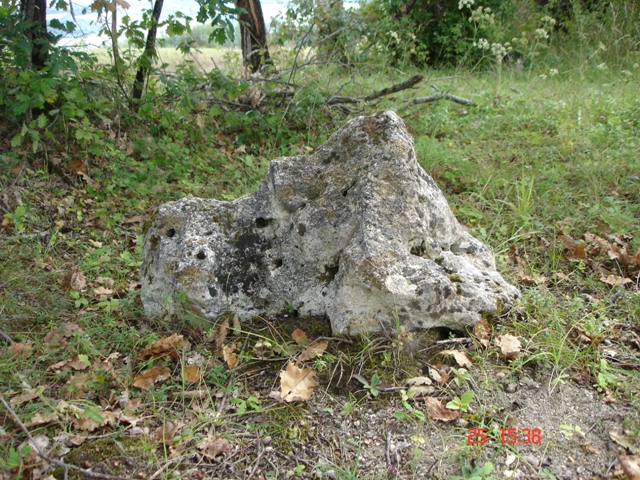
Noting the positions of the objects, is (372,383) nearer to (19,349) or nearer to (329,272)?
(329,272)

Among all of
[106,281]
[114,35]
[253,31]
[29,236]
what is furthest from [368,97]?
[29,236]

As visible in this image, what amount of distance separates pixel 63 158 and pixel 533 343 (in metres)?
4.14

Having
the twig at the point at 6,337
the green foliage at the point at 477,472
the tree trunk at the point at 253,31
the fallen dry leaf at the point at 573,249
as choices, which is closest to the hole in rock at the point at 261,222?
the twig at the point at 6,337

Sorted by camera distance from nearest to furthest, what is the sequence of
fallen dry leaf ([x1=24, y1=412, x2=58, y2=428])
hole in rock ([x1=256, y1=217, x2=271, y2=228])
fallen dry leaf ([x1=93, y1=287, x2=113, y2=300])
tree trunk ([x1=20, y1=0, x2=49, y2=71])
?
fallen dry leaf ([x1=24, y1=412, x2=58, y2=428]) → hole in rock ([x1=256, y1=217, x2=271, y2=228]) → fallen dry leaf ([x1=93, y1=287, x2=113, y2=300]) → tree trunk ([x1=20, y1=0, x2=49, y2=71])

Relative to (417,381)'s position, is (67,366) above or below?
above

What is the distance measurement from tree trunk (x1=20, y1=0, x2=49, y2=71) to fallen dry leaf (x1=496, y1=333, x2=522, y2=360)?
157 inches

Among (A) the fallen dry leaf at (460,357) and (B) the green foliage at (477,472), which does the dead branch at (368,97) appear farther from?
(B) the green foliage at (477,472)

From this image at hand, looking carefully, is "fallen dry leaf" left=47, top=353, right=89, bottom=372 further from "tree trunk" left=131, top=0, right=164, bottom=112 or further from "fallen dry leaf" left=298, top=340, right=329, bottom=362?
"tree trunk" left=131, top=0, right=164, bottom=112

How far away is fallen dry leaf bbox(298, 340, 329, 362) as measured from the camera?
2539 millimetres

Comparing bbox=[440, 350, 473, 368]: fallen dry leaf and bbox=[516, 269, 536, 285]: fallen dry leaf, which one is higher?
bbox=[516, 269, 536, 285]: fallen dry leaf
